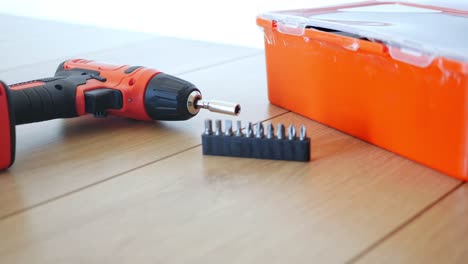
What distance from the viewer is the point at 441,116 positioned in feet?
1.61

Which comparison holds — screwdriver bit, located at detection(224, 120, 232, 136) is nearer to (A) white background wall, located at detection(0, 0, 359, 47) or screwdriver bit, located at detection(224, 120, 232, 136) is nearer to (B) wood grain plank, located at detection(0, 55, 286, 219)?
(B) wood grain plank, located at detection(0, 55, 286, 219)

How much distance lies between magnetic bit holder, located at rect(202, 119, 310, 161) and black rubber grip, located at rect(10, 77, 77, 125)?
164 mm

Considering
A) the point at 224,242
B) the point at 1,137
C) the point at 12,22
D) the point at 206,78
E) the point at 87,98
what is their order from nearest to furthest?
1. the point at 224,242
2. the point at 1,137
3. the point at 87,98
4. the point at 206,78
5. the point at 12,22

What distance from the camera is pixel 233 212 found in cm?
47

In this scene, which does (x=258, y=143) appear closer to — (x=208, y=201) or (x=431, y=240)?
(x=208, y=201)

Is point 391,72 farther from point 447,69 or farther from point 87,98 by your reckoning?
point 87,98

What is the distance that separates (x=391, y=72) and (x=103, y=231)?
0.92 ft

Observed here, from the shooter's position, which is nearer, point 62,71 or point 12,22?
point 62,71

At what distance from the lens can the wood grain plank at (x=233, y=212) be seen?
1.36 ft

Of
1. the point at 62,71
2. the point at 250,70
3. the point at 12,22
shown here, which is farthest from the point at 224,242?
the point at 12,22

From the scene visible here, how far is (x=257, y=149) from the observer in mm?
569

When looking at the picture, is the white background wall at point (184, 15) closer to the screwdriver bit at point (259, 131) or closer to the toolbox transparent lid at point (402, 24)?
the toolbox transparent lid at point (402, 24)

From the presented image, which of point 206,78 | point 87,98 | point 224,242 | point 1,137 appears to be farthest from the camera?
point 206,78

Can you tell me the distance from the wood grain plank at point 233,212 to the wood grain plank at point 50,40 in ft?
2.01
